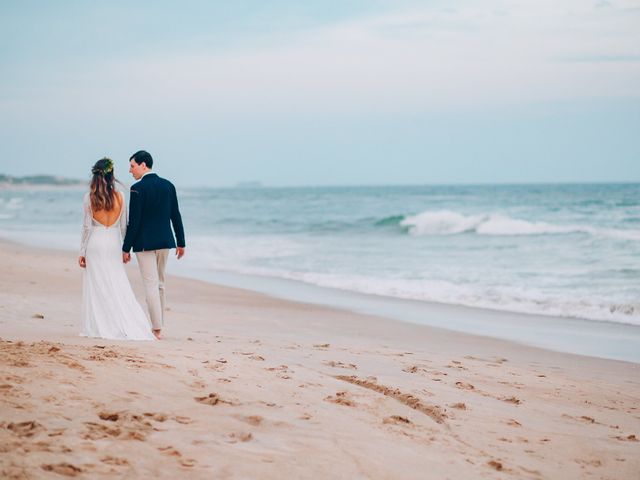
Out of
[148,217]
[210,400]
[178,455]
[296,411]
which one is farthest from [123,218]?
[178,455]

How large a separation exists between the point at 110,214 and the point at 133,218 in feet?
0.77

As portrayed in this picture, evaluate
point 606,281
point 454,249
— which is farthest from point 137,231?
point 454,249

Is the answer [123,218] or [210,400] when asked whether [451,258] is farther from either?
[210,400]

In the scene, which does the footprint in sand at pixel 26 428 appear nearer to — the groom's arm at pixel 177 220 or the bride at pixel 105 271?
the bride at pixel 105 271

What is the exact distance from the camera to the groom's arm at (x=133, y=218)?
7.47m

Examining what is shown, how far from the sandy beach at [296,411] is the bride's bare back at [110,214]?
1159mm

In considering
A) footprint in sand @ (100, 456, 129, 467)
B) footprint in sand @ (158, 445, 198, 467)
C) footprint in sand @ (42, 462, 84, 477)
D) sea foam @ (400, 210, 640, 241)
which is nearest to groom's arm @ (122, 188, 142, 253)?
footprint in sand @ (158, 445, 198, 467)

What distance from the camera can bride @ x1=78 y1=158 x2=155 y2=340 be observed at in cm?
724

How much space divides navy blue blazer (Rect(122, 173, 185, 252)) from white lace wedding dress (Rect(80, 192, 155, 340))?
140 mm

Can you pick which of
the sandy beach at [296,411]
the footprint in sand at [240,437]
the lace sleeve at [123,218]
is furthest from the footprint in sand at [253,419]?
the lace sleeve at [123,218]

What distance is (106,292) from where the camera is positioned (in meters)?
7.31

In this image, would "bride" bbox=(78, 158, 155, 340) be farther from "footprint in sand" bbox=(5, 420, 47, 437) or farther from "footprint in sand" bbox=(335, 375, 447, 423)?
"footprint in sand" bbox=(5, 420, 47, 437)

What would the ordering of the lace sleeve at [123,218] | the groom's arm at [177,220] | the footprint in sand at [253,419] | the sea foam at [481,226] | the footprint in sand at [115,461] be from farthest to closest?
the sea foam at [481,226] → the groom's arm at [177,220] → the lace sleeve at [123,218] → the footprint in sand at [253,419] → the footprint in sand at [115,461]

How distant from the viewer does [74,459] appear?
3641 mm
